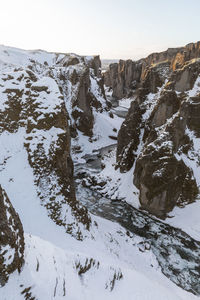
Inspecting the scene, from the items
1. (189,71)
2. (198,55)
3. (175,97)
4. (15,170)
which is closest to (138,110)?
(175,97)

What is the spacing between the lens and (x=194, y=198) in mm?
28953

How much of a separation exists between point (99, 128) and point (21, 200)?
1771 inches

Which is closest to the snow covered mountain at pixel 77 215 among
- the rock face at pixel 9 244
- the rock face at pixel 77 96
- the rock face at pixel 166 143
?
the rock face at pixel 9 244

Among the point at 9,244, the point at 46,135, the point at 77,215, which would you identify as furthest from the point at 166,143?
the point at 9,244

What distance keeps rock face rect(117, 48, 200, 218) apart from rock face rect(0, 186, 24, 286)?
20837mm

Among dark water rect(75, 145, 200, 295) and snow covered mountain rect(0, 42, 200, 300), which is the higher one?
snow covered mountain rect(0, 42, 200, 300)

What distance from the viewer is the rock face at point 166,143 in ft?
92.6

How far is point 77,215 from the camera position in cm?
2128

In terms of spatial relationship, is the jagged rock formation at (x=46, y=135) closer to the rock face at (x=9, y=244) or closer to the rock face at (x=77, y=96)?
the rock face at (x=9, y=244)

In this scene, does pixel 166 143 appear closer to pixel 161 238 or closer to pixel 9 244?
pixel 161 238

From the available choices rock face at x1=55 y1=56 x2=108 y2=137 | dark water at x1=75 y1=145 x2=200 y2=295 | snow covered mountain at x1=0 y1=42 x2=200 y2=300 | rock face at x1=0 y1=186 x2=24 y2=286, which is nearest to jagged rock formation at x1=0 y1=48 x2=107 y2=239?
snow covered mountain at x1=0 y1=42 x2=200 y2=300

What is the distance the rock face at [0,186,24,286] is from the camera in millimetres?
9758

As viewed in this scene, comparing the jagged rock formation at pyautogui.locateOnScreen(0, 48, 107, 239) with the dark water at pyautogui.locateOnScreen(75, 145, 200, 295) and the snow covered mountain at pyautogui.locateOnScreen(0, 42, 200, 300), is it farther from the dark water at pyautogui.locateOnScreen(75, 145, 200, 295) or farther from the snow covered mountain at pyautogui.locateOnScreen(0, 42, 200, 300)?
the dark water at pyautogui.locateOnScreen(75, 145, 200, 295)

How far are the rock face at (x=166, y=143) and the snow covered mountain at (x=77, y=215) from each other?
9.2 inches
